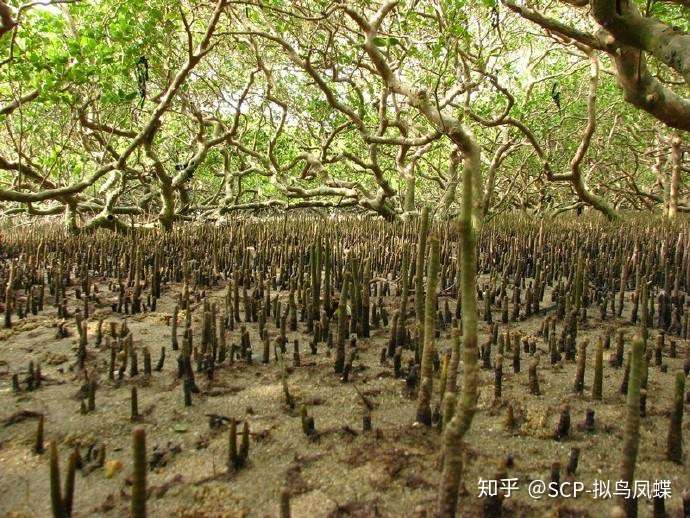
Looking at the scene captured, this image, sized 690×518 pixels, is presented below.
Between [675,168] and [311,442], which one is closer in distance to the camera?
[311,442]

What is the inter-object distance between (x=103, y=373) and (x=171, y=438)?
2.50 feet

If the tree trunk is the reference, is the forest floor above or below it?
below

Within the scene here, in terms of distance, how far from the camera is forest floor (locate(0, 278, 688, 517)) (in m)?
1.53

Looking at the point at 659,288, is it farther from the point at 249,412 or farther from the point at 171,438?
the point at 171,438

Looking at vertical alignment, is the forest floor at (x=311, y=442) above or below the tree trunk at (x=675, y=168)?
below

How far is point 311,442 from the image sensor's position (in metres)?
1.86

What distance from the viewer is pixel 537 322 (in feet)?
10.6

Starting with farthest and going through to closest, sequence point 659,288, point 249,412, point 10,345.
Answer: point 659,288, point 10,345, point 249,412

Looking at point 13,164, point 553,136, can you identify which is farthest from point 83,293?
point 553,136

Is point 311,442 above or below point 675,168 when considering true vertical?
below

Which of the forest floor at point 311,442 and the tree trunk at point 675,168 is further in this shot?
the tree trunk at point 675,168

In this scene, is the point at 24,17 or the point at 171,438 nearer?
the point at 171,438

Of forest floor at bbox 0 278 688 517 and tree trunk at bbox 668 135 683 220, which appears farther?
tree trunk at bbox 668 135 683 220

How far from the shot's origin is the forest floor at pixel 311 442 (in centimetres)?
153
